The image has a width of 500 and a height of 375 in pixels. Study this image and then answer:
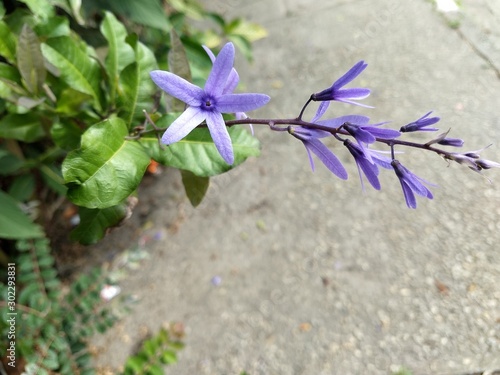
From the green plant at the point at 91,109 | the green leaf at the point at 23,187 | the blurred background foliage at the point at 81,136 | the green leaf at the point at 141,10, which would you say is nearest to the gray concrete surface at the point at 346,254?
the blurred background foliage at the point at 81,136

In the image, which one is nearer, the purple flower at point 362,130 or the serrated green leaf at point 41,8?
the purple flower at point 362,130

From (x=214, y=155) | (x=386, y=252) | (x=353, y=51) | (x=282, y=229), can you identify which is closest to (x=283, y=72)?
(x=353, y=51)

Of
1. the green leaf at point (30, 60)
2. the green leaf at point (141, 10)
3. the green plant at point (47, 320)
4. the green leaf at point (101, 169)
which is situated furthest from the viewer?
the green leaf at point (141, 10)

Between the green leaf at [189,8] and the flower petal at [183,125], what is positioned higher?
the flower petal at [183,125]

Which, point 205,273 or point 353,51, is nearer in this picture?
point 205,273

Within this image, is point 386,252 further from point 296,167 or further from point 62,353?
point 62,353

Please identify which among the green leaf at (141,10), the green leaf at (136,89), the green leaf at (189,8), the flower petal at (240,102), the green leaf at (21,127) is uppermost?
the flower petal at (240,102)

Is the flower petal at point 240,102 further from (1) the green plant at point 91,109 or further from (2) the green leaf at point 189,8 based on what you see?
(2) the green leaf at point 189,8
